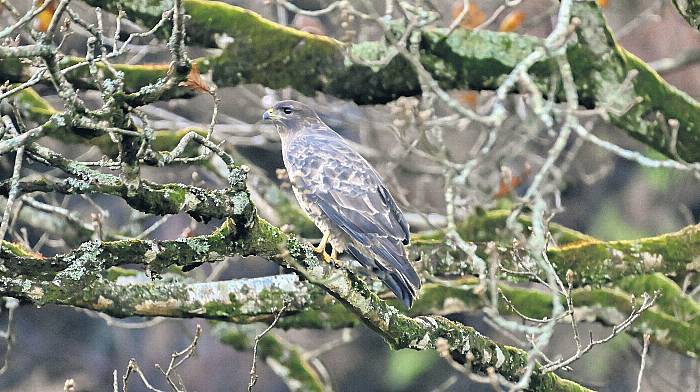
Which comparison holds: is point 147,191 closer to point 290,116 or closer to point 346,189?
point 346,189

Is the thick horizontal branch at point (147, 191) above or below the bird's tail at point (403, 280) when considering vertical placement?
above

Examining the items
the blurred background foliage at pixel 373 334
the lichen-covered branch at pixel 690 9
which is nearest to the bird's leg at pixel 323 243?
the lichen-covered branch at pixel 690 9

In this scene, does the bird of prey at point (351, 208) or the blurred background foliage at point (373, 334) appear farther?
the blurred background foliage at point (373, 334)

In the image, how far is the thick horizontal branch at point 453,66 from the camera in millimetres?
5750

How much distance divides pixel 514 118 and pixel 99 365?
6420mm

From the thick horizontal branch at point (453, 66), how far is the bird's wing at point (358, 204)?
39 centimetres

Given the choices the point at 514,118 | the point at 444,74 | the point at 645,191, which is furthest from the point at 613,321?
the point at 645,191

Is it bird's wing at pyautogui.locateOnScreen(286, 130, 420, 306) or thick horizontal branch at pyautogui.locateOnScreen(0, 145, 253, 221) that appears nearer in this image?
thick horizontal branch at pyautogui.locateOnScreen(0, 145, 253, 221)

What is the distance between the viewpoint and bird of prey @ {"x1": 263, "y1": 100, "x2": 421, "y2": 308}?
4.77 metres

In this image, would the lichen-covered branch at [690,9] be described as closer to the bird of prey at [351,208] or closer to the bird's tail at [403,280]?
the bird of prey at [351,208]

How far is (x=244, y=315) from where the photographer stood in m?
5.03

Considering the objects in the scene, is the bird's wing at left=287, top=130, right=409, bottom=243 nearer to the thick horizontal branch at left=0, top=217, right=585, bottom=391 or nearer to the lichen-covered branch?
the thick horizontal branch at left=0, top=217, right=585, bottom=391

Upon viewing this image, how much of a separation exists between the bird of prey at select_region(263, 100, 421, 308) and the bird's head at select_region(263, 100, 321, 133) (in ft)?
1.19

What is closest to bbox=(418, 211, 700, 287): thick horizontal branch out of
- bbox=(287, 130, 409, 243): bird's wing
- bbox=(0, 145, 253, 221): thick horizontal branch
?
bbox=(287, 130, 409, 243): bird's wing
